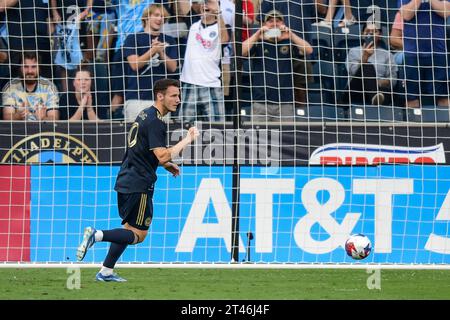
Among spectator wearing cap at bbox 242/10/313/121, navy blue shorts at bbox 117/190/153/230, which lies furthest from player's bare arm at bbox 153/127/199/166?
spectator wearing cap at bbox 242/10/313/121

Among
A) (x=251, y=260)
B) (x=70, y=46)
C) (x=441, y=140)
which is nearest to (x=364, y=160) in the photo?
(x=441, y=140)

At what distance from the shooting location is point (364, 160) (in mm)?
13555

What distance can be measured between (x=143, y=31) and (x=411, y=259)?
15.4 ft

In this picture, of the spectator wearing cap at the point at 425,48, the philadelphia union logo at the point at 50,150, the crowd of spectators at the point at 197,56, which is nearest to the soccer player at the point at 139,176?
the philadelphia union logo at the point at 50,150

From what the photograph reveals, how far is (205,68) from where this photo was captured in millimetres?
14180

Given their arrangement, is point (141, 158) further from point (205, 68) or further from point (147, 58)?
point (147, 58)

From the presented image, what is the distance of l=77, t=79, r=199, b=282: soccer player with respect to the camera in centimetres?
1009

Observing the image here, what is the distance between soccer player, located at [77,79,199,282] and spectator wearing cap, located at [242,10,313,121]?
13.0ft

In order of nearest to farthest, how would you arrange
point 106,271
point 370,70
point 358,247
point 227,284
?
point 106,271, point 227,284, point 358,247, point 370,70

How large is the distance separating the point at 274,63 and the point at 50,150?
129 inches

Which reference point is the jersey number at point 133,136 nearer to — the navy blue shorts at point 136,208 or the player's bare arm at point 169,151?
the player's bare arm at point 169,151

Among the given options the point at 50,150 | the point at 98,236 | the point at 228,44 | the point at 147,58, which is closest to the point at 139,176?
the point at 98,236

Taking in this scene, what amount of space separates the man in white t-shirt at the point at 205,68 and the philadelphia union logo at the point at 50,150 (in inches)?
57.3

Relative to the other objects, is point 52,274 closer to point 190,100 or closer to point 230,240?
point 230,240
